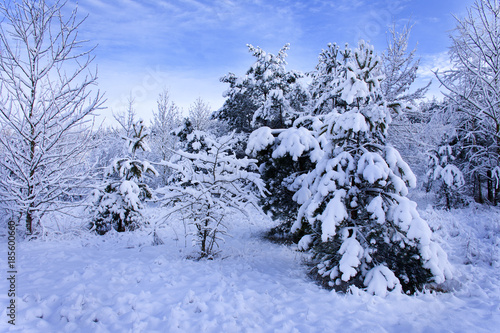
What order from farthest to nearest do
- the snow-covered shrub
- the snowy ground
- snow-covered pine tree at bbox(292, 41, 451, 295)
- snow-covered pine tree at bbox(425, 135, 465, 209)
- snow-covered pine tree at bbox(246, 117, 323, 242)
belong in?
snow-covered pine tree at bbox(425, 135, 465, 209), snow-covered pine tree at bbox(246, 117, 323, 242), the snow-covered shrub, snow-covered pine tree at bbox(292, 41, 451, 295), the snowy ground

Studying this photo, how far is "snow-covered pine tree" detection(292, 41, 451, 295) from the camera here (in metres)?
4.43

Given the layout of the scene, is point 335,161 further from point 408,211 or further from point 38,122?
point 38,122

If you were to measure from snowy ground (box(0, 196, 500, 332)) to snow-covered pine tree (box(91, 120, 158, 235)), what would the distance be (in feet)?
8.79

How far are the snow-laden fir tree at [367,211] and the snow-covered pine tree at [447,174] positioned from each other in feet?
28.4

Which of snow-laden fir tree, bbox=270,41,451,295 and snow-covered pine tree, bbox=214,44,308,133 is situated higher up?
snow-covered pine tree, bbox=214,44,308,133

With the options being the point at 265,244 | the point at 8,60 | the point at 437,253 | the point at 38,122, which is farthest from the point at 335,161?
the point at 8,60

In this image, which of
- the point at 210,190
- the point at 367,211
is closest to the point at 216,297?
the point at 210,190

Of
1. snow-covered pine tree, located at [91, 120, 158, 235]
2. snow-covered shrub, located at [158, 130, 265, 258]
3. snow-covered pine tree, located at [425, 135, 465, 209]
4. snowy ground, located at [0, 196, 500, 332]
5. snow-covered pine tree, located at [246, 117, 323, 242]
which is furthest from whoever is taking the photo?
snow-covered pine tree, located at [425, 135, 465, 209]

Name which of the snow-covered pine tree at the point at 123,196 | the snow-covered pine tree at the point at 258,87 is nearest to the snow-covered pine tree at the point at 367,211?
the snow-covered pine tree at the point at 123,196

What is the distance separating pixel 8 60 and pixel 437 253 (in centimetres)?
1071

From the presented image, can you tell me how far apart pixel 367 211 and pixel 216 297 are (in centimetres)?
320

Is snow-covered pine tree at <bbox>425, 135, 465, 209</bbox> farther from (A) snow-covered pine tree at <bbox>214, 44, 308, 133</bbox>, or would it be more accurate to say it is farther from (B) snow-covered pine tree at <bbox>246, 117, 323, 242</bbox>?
(B) snow-covered pine tree at <bbox>246, 117, 323, 242</bbox>

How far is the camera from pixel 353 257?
4.39 m

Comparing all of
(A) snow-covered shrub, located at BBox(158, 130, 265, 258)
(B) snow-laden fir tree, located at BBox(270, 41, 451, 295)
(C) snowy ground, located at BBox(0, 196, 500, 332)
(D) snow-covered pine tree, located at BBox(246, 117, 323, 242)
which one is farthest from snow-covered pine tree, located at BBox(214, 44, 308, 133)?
(C) snowy ground, located at BBox(0, 196, 500, 332)
